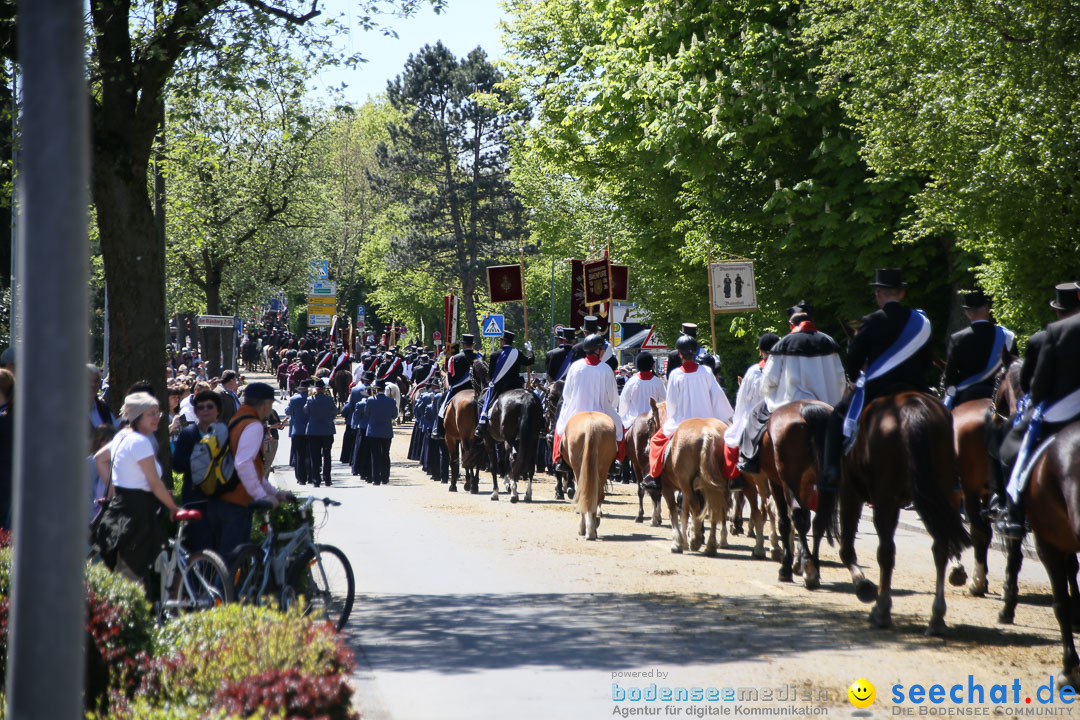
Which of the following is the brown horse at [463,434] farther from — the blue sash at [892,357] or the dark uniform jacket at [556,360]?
the blue sash at [892,357]

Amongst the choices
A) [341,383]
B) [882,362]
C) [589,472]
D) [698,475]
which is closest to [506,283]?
[341,383]

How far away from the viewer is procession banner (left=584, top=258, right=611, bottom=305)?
28.6m

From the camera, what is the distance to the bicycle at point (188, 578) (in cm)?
866

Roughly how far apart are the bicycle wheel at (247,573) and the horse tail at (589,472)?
6344mm

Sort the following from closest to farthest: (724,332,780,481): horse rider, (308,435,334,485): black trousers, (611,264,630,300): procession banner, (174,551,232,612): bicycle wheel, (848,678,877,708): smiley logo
Result: (848,678,877,708): smiley logo, (174,551,232,612): bicycle wheel, (724,332,780,481): horse rider, (308,435,334,485): black trousers, (611,264,630,300): procession banner

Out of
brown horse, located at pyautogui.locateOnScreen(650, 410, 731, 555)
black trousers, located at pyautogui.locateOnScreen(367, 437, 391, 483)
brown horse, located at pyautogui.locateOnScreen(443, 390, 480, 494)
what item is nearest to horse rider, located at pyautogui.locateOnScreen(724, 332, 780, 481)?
brown horse, located at pyautogui.locateOnScreen(650, 410, 731, 555)

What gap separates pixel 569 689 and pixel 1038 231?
538 inches

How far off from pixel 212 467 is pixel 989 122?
43.1ft

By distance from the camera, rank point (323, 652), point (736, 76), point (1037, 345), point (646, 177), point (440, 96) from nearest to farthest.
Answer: point (323, 652), point (1037, 345), point (736, 76), point (646, 177), point (440, 96)

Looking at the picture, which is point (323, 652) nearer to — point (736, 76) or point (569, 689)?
point (569, 689)

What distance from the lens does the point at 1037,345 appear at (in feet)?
28.2

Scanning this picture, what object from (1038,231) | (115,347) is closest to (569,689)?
(115,347)

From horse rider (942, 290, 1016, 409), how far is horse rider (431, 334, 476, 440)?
40.9 ft

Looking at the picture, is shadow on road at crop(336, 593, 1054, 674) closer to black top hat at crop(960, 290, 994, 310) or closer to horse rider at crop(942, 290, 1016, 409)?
horse rider at crop(942, 290, 1016, 409)
